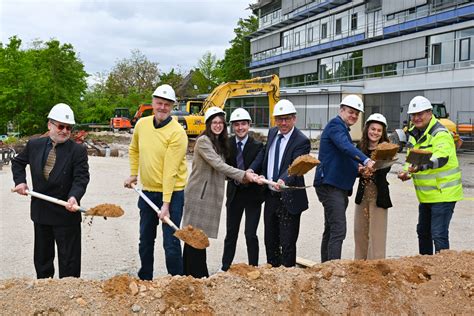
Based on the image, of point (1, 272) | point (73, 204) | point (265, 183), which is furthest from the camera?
point (1, 272)

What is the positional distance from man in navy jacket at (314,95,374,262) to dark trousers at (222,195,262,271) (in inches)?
27.9

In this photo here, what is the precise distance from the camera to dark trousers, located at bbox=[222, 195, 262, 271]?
16.8ft

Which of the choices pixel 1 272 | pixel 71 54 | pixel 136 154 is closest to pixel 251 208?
pixel 136 154

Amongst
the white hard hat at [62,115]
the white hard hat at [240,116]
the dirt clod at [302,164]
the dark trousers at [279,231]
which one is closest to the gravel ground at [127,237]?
the dark trousers at [279,231]

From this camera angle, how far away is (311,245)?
6895 mm

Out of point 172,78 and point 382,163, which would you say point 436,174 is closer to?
point 382,163

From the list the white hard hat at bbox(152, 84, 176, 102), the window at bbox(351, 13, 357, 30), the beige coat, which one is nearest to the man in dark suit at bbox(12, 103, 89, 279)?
the white hard hat at bbox(152, 84, 176, 102)

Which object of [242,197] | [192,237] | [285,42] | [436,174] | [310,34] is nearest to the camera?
[192,237]

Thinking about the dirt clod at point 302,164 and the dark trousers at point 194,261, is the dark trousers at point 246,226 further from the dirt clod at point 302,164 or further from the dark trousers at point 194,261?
the dirt clod at point 302,164

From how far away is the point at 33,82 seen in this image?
3466 centimetres

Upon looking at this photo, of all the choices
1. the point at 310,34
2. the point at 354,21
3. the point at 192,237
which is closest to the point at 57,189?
the point at 192,237

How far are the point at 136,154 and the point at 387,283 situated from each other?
271 centimetres

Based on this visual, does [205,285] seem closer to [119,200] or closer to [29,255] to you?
[29,255]

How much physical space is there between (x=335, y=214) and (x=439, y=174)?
1142mm
